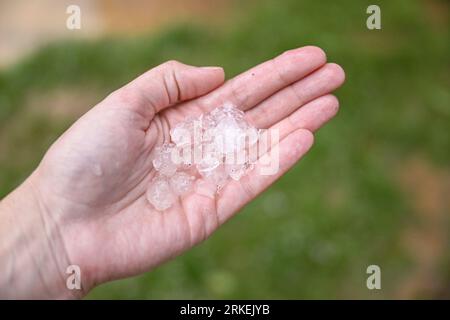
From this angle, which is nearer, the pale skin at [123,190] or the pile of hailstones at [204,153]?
the pale skin at [123,190]

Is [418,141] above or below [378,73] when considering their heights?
below

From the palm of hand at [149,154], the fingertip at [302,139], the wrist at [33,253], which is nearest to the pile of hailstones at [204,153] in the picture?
the palm of hand at [149,154]

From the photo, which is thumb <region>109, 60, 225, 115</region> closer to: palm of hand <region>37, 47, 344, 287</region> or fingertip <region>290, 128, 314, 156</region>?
palm of hand <region>37, 47, 344, 287</region>

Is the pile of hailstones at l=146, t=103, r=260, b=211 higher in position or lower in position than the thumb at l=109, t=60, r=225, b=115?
lower

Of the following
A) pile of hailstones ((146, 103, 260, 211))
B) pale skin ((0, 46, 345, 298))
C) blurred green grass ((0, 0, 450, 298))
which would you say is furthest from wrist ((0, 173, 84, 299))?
blurred green grass ((0, 0, 450, 298))

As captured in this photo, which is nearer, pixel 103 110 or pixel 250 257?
pixel 103 110

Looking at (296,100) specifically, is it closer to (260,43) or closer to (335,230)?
(335,230)

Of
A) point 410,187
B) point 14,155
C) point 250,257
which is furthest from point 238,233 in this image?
point 14,155

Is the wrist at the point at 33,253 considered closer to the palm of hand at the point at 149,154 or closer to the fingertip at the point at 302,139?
the palm of hand at the point at 149,154

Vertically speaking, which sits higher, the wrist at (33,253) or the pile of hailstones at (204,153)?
the pile of hailstones at (204,153)
